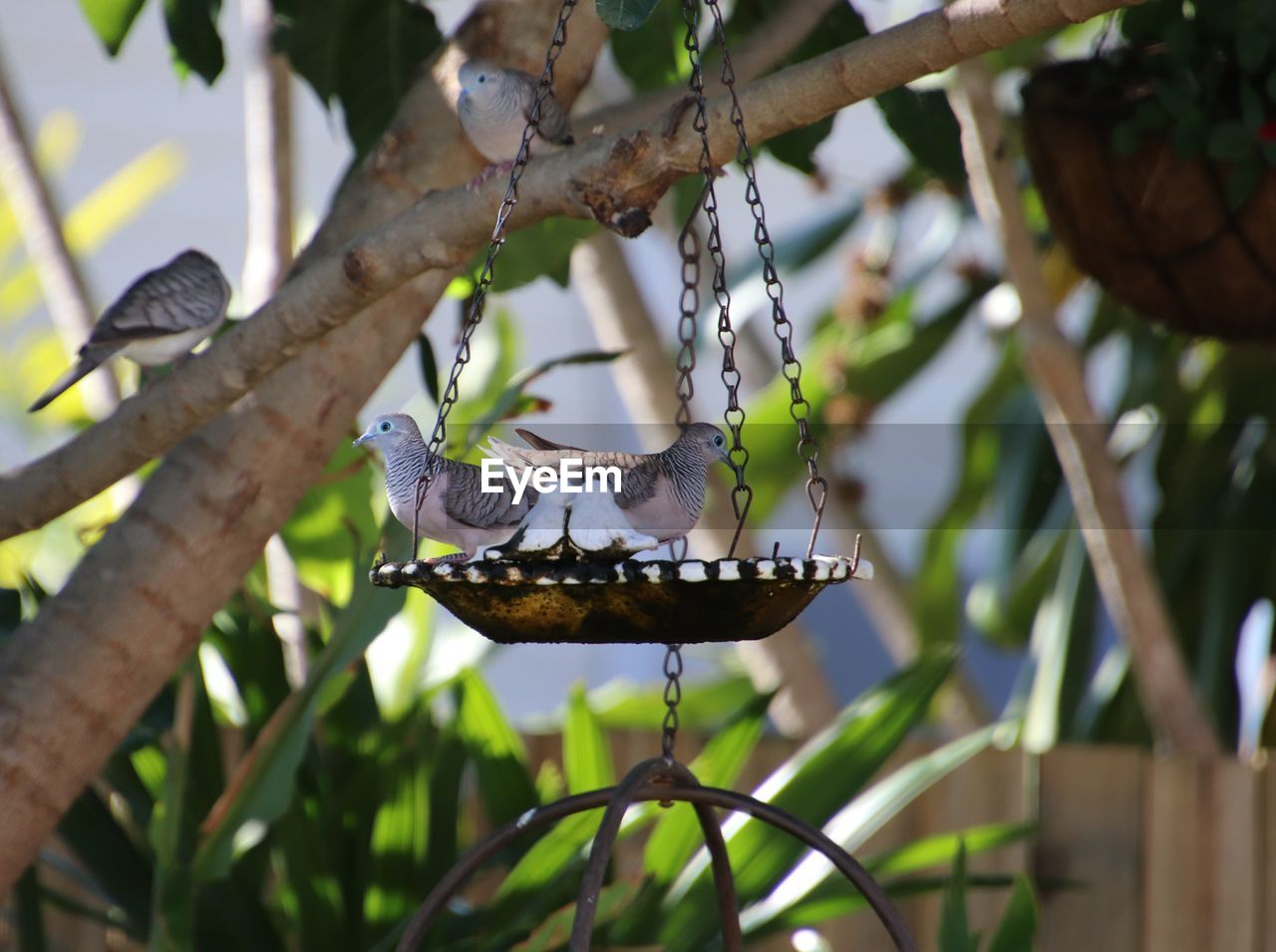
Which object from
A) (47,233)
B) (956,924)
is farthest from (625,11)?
(47,233)

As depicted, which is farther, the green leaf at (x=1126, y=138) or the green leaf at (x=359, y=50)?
the green leaf at (x=359, y=50)

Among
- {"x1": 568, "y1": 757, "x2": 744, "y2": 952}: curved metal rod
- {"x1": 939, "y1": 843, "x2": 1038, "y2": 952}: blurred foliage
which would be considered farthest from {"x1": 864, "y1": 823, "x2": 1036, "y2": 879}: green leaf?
{"x1": 568, "y1": 757, "x2": 744, "y2": 952}: curved metal rod

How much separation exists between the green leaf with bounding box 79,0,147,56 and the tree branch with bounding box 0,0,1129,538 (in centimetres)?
43

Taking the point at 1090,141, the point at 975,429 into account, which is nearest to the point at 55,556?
the point at 975,429

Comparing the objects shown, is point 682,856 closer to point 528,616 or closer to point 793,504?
point 528,616

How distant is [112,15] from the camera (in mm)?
1355

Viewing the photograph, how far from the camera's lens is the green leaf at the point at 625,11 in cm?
88

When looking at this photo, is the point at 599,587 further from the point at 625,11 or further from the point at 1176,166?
the point at 1176,166

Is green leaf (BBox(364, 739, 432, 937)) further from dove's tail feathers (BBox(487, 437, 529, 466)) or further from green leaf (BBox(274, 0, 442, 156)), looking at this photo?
dove's tail feathers (BBox(487, 437, 529, 466))

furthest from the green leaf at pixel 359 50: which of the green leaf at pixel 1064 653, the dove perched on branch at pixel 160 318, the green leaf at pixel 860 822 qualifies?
the green leaf at pixel 1064 653

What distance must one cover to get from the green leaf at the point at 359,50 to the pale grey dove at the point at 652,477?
0.75 m

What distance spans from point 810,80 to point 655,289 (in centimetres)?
329

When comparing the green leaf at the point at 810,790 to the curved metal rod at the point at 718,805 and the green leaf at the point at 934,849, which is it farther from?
the curved metal rod at the point at 718,805

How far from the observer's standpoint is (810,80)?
104cm
